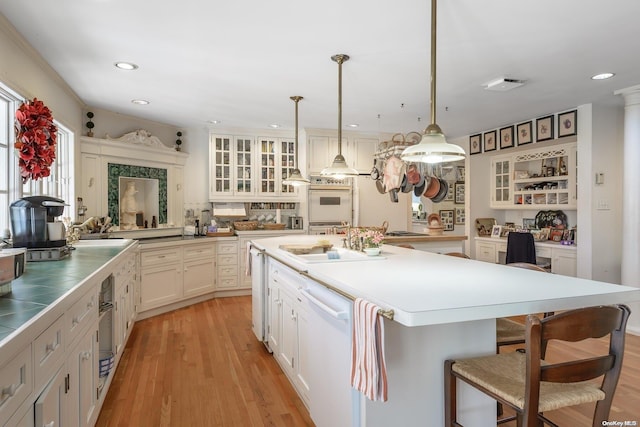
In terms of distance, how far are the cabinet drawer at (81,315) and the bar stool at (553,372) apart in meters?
1.59

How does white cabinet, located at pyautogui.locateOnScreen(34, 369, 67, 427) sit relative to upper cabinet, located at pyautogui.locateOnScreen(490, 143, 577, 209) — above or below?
below

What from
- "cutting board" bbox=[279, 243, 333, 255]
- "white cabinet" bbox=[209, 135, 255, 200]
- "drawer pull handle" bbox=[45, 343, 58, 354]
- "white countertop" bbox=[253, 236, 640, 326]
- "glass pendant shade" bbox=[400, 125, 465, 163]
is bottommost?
"drawer pull handle" bbox=[45, 343, 58, 354]

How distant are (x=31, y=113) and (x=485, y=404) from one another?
10.9 ft

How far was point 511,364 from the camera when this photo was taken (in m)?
1.67

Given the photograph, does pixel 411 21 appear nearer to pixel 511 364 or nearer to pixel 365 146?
pixel 511 364

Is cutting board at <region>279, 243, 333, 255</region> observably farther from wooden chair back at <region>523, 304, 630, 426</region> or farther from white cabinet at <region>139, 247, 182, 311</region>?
white cabinet at <region>139, 247, 182, 311</region>

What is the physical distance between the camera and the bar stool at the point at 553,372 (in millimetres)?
1299

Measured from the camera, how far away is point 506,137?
217 inches

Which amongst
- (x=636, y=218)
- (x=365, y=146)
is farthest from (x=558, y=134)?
(x=365, y=146)

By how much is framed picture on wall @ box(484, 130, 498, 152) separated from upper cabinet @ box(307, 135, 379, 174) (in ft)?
5.38

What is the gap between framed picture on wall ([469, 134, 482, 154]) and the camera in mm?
6059

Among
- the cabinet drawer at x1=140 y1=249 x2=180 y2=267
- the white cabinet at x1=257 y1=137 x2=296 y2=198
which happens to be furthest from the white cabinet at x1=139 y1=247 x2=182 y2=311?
the white cabinet at x1=257 y1=137 x2=296 y2=198

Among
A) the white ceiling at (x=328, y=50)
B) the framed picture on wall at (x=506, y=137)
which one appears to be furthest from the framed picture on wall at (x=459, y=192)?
the white ceiling at (x=328, y=50)

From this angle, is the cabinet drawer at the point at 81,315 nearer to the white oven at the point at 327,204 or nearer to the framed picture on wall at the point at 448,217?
the white oven at the point at 327,204
